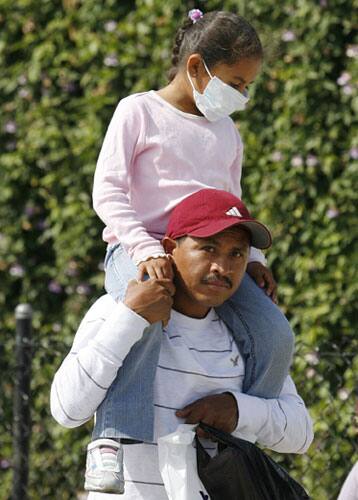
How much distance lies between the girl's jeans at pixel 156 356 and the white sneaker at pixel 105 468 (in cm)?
3

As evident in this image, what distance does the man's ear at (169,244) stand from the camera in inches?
118

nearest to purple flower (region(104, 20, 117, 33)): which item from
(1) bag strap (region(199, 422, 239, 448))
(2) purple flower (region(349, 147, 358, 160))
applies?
(2) purple flower (region(349, 147, 358, 160))

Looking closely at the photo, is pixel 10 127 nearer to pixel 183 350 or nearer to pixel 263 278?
pixel 263 278

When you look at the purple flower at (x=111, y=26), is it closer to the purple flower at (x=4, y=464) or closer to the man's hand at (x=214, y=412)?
the purple flower at (x=4, y=464)

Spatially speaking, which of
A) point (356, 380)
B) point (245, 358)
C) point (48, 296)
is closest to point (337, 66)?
point (356, 380)

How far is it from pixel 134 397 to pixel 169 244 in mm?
397

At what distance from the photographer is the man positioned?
2840mm

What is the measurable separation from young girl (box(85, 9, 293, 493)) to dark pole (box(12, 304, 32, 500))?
1.97 meters

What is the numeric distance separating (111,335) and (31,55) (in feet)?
13.6

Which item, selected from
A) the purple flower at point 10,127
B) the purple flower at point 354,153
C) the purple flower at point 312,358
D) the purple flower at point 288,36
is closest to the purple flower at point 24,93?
the purple flower at point 10,127

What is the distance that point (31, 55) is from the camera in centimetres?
671

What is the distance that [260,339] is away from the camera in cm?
307

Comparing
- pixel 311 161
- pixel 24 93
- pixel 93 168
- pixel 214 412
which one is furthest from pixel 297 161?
pixel 214 412

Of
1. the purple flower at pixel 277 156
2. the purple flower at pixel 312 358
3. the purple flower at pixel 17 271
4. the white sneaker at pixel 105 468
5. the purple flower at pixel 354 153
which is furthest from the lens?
the purple flower at pixel 17 271
